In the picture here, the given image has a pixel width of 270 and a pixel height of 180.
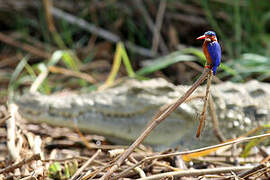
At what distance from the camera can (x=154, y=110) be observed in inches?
73.7

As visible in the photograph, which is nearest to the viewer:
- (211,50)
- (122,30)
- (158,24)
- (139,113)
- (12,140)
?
(211,50)

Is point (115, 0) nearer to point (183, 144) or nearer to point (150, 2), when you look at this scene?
point (150, 2)

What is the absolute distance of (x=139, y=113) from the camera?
188 cm

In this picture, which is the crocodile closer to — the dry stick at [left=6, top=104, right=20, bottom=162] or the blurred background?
the dry stick at [left=6, top=104, right=20, bottom=162]

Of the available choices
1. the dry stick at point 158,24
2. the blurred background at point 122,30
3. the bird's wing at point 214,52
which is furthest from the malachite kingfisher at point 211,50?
the dry stick at point 158,24

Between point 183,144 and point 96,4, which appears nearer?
point 183,144

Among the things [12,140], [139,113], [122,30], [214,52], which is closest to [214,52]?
[214,52]

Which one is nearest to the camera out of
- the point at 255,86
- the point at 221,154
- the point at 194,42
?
the point at 221,154

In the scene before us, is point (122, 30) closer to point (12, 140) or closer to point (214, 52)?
point (12, 140)

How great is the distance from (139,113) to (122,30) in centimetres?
192

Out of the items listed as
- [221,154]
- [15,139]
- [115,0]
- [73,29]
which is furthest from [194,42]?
[15,139]

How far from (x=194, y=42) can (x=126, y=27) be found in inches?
30.2

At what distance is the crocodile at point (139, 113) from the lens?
176 cm

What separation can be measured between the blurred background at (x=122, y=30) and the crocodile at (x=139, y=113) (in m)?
1.14
